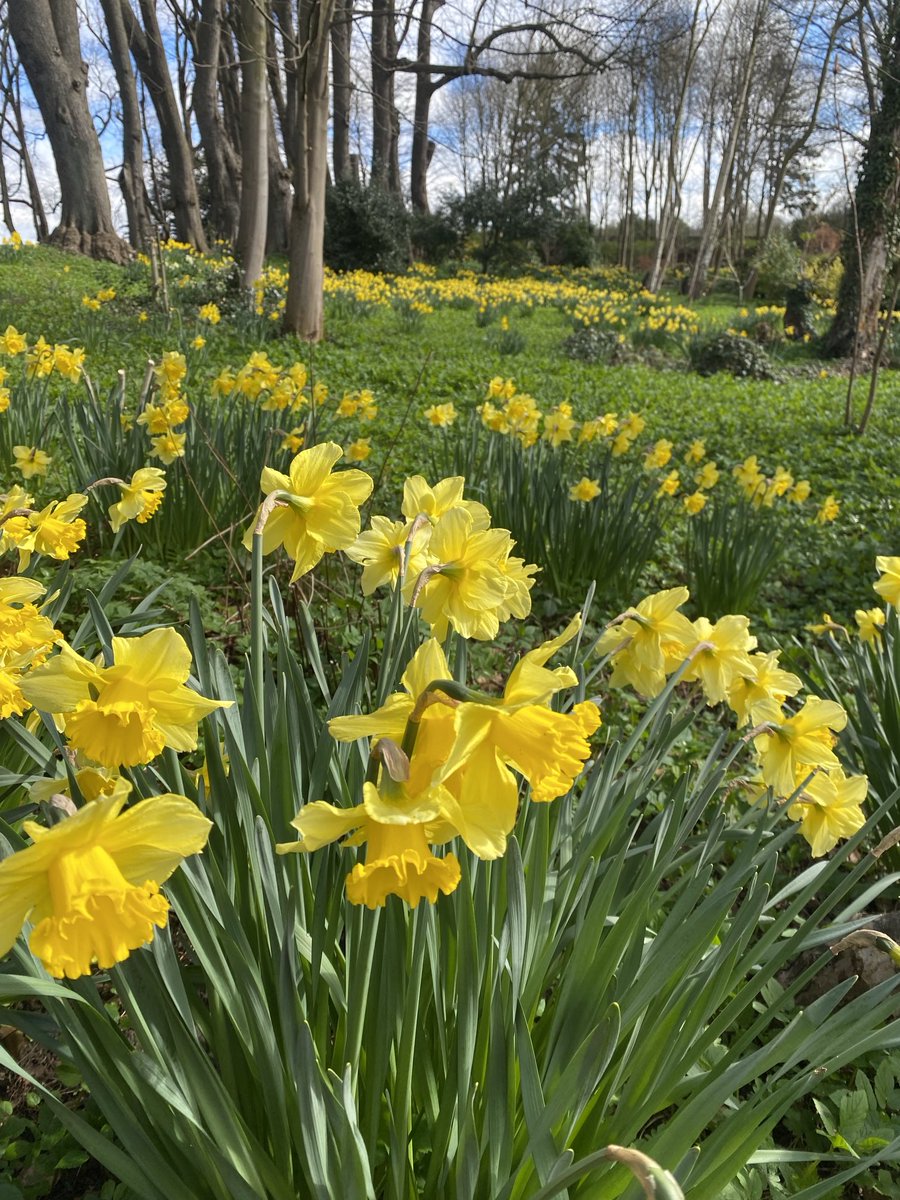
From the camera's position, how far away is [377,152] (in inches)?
843

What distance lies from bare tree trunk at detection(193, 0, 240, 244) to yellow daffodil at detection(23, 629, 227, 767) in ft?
45.7

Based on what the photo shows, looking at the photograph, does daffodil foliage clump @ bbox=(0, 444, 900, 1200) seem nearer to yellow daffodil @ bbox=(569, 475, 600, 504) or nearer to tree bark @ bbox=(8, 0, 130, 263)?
yellow daffodil @ bbox=(569, 475, 600, 504)

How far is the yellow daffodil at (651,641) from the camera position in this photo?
1438 mm

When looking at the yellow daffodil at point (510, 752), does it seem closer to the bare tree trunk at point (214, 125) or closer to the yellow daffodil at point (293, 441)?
the yellow daffodil at point (293, 441)

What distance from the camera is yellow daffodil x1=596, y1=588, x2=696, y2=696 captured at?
4.72 ft

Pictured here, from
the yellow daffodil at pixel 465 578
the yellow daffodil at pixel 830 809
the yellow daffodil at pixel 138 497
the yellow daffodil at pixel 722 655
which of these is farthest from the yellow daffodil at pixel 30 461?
the yellow daffodil at pixel 830 809

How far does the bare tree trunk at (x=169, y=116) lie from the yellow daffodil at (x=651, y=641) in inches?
644

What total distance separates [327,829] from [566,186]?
26545mm

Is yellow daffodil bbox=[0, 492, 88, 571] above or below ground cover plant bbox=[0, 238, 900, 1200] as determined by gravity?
above

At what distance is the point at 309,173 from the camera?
307 inches

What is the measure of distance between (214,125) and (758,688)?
18212 millimetres

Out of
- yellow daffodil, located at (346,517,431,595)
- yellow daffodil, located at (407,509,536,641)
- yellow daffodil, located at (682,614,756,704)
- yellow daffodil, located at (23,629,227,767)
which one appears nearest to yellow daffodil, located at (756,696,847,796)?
yellow daffodil, located at (682,614,756,704)

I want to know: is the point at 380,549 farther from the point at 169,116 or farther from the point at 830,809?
A: the point at 169,116

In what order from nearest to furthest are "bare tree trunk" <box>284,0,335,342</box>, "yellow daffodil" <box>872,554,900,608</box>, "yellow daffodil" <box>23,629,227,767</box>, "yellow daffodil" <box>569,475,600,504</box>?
1. "yellow daffodil" <box>23,629,227,767</box>
2. "yellow daffodil" <box>872,554,900,608</box>
3. "yellow daffodil" <box>569,475,600,504</box>
4. "bare tree trunk" <box>284,0,335,342</box>
